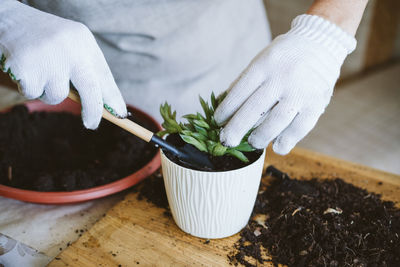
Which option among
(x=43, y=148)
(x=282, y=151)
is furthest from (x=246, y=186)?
(x=43, y=148)

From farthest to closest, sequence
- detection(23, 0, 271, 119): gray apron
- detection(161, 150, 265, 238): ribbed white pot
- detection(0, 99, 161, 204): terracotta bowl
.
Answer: detection(23, 0, 271, 119): gray apron < detection(0, 99, 161, 204): terracotta bowl < detection(161, 150, 265, 238): ribbed white pot

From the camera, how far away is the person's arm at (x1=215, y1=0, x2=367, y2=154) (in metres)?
0.71

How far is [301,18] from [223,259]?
1.74 feet

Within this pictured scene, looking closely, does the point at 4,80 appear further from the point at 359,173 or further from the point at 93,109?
the point at 359,173

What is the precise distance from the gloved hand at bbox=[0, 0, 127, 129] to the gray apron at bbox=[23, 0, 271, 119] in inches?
9.4

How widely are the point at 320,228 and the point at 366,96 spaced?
Answer: 1665 mm

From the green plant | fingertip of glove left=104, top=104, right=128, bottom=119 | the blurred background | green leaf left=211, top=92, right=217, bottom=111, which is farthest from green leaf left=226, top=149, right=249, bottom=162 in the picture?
the blurred background

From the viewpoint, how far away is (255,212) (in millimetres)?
824

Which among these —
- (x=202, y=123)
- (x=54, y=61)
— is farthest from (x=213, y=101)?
(x=54, y=61)

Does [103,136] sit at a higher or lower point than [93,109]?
lower

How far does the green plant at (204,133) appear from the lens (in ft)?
2.40

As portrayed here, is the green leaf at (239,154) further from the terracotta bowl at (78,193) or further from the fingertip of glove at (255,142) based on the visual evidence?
the terracotta bowl at (78,193)

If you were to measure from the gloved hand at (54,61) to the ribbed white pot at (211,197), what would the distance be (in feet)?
0.56

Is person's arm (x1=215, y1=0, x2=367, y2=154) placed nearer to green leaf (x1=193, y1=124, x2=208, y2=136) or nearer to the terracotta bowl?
green leaf (x1=193, y1=124, x2=208, y2=136)
